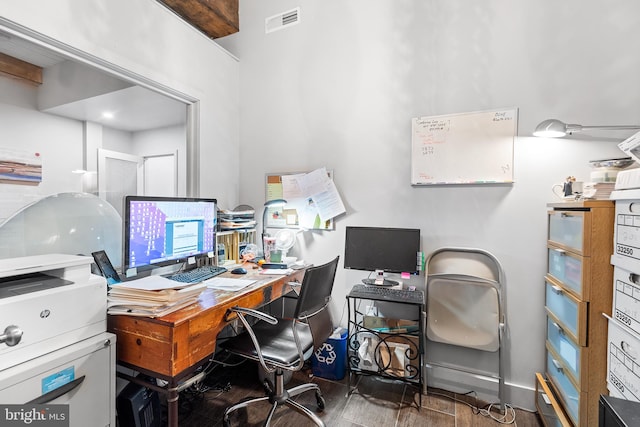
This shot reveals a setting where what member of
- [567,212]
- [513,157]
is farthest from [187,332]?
[513,157]

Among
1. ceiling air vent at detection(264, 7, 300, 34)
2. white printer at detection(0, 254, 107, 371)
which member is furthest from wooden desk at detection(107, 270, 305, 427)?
ceiling air vent at detection(264, 7, 300, 34)

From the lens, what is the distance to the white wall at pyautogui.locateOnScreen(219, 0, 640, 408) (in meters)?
1.77

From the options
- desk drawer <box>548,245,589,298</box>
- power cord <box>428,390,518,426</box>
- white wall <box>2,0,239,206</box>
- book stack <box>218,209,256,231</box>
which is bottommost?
power cord <box>428,390,518,426</box>

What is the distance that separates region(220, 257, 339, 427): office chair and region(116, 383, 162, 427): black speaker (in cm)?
38

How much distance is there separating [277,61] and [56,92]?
1.58m

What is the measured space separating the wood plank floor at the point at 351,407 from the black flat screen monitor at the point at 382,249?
2.65 ft

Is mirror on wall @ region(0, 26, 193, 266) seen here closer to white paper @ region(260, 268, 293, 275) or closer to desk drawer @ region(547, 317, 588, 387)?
white paper @ region(260, 268, 293, 275)

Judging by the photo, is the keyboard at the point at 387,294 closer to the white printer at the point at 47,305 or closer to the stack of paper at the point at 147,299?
the stack of paper at the point at 147,299

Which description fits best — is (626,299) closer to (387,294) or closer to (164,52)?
(387,294)

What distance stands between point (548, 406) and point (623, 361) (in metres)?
0.71

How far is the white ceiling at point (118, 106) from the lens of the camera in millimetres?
1461

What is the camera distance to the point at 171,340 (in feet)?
3.76

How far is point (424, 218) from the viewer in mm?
2129

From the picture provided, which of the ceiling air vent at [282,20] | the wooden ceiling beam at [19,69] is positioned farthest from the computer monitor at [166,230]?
the ceiling air vent at [282,20]
